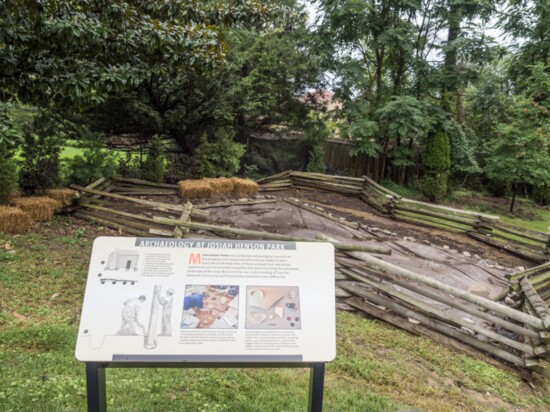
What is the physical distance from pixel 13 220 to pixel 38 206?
77 cm

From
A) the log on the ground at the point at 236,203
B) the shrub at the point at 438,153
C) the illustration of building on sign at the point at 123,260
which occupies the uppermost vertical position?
the shrub at the point at 438,153

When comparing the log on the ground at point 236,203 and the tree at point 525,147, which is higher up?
the tree at point 525,147

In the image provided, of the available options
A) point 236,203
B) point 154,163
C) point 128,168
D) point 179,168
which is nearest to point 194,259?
point 236,203

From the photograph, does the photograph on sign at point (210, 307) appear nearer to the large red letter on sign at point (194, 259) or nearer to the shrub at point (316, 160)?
the large red letter on sign at point (194, 259)

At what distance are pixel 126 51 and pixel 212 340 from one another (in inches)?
155

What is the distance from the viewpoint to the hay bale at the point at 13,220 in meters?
6.18

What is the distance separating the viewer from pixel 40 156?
323 inches

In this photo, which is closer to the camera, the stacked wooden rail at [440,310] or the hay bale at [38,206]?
the stacked wooden rail at [440,310]

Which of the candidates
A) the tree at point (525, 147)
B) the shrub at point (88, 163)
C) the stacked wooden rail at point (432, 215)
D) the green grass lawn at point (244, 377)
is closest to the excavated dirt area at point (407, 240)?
the stacked wooden rail at point (432, 215)

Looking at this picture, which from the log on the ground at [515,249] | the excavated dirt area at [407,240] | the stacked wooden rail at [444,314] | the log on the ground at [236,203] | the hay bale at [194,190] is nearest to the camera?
the stacked wooden rail at [444,314]

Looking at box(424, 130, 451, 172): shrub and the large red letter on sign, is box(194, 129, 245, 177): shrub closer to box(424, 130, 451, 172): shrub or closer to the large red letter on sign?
box(424, 130, 451, 172): shrub

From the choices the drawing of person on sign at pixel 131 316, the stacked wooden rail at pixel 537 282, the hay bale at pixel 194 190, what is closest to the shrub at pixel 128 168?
the hay bale at pixel 194 190

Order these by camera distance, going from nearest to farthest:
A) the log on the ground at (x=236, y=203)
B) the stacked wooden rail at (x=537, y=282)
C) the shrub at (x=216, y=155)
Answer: the stacked wooden rail at (x=537, y=282)
the log on the ground at (x=236, y=203)
the shrub at (x=216, y=155)

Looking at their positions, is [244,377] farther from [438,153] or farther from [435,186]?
[438,153]
